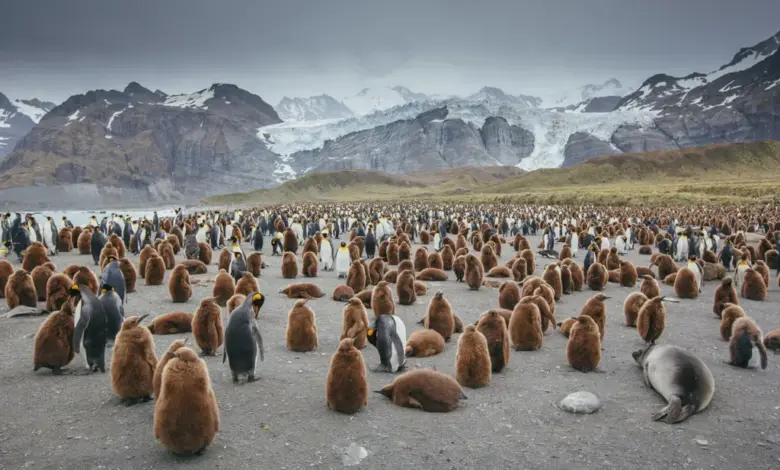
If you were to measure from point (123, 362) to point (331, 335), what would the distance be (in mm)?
3685

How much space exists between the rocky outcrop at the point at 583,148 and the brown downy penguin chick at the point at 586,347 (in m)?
144

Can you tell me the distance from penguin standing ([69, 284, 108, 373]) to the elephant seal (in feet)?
19.5

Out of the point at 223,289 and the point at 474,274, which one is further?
the point at 474,274

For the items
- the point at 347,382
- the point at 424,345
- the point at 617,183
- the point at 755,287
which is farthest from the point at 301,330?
the point at 617,183

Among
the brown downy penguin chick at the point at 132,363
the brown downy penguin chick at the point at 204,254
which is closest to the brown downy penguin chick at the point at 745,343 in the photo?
the brown downy penguin chick at the point at 132,363

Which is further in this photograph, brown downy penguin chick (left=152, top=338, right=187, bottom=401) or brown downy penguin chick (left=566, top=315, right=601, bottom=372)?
brown downy penguin chick (left=566, top=315, right=601, bottom=372)

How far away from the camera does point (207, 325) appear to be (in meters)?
6.66

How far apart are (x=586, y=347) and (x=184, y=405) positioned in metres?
4.78

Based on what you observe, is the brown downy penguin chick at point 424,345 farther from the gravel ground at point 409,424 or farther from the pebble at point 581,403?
the pebble at point 581,403

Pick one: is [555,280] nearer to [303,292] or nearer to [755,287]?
[755,287]

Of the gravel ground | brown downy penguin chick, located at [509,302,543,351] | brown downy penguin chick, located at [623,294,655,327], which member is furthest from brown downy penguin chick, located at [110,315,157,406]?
brown downy penguin chick, located at [623,294,655,327]

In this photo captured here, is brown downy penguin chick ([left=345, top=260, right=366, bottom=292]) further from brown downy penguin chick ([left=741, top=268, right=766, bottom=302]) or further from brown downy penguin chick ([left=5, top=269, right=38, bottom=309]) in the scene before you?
brown downy penguin chick ([left=741, top=268, right=766, bottom=302])

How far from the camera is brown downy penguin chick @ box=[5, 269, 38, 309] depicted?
8.52 metres

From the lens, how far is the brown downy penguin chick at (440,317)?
25.4 ft
